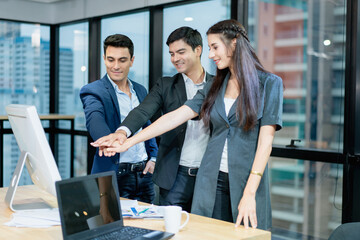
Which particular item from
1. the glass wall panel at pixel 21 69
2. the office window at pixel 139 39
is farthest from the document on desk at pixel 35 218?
the glass wall panel at pixel 21 69

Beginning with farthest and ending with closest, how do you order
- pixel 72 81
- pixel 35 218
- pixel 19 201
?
pixel 72 81
pixel 19 201
pixel 35 218

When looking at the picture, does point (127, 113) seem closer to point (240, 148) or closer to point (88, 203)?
point (240, 148)

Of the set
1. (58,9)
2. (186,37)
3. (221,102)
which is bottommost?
(221,102)

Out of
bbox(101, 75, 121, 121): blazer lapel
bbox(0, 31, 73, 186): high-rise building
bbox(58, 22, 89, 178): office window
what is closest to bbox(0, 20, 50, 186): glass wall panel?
bbox(0, 31, 73, 186): high-rise building

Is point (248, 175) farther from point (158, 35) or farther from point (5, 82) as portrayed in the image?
point (5, 82)

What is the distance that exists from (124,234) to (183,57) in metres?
1.22

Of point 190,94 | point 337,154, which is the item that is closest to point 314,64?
point 337,154

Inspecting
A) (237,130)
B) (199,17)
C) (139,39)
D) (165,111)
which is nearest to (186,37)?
(165,111)

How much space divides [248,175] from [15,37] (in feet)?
18.0

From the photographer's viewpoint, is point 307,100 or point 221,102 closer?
point 221,102

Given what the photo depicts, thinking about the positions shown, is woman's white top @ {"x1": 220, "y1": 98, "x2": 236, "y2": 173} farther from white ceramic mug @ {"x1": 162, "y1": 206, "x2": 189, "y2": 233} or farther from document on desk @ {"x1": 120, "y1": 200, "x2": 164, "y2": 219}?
white ceramic mug @ {"x1": 162, "y1": 206, "x2": 189, "y2": 233}

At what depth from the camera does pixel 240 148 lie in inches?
81.4

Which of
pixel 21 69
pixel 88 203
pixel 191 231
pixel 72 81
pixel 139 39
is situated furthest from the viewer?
pixel 21 69

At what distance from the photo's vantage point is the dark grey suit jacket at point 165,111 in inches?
95.1
